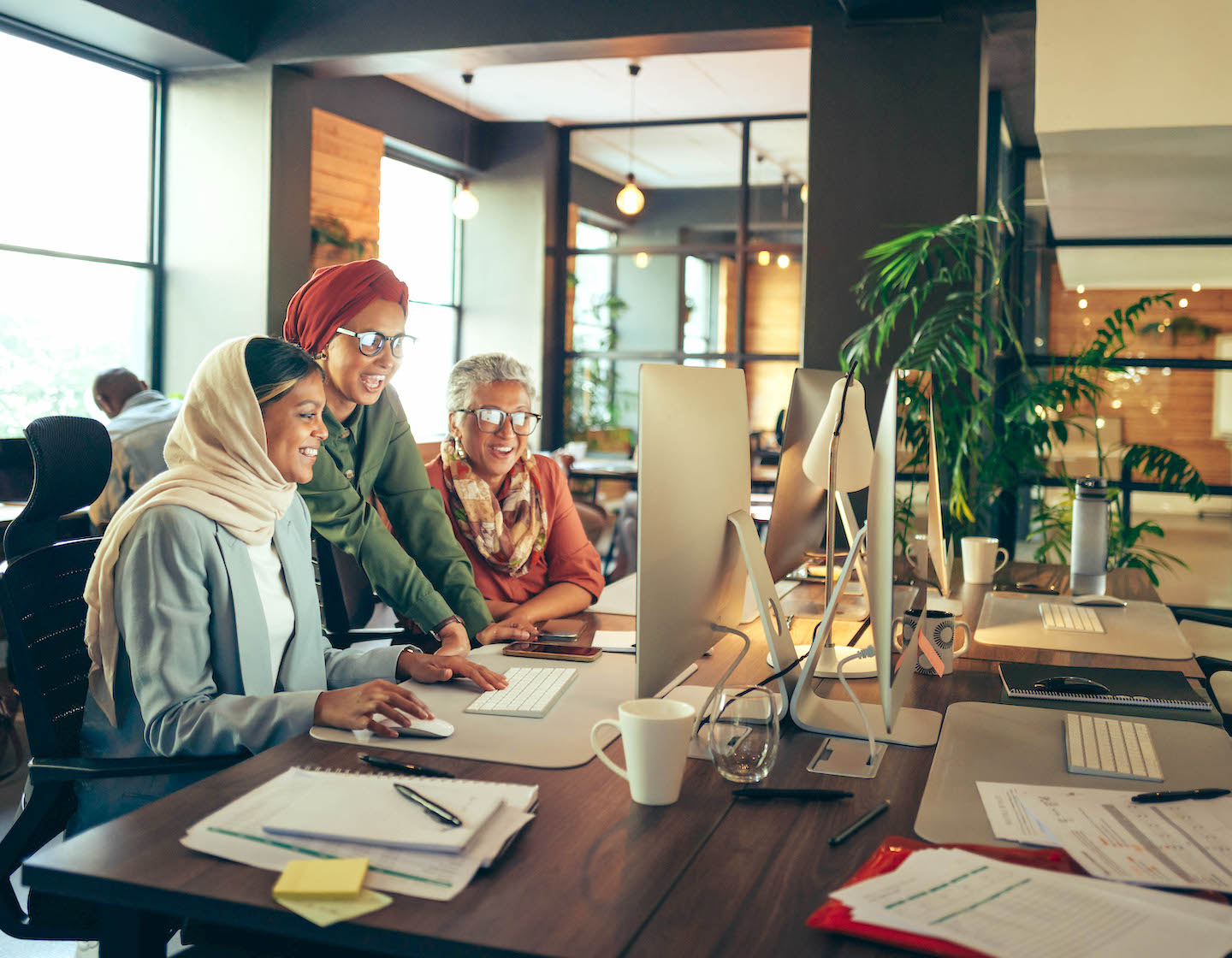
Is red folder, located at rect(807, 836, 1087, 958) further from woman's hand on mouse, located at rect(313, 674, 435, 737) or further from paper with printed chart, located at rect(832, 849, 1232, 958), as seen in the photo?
woman's hand on mouse, located at rect(313, 674, 435, 737)

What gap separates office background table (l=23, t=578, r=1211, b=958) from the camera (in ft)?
3.00

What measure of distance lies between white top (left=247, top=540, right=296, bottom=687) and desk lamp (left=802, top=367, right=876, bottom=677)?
91 centimetres

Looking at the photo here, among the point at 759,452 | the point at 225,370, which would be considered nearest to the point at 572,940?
the point at 225,370

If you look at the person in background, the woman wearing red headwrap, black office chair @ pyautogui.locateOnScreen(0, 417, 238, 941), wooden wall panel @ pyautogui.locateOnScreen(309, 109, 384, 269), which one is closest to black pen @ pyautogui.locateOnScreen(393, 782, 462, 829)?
black office chair @ pyautogui.locateOnScreen(0, 417, 238, 941)

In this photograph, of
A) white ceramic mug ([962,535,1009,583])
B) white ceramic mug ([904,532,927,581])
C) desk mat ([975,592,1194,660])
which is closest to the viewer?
desk mat ([975,592,1194,660])

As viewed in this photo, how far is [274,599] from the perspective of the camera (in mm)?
1798

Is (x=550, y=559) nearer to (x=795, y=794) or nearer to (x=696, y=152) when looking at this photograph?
(x=795, y=794)

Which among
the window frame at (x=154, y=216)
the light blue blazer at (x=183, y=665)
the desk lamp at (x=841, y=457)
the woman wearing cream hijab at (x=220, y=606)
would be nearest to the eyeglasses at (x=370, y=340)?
the woman wearing cream hijab at (x=220, y=606)

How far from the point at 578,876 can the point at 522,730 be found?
1.54 ft

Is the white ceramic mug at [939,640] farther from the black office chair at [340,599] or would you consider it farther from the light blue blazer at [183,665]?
the black office chair at [340,599]

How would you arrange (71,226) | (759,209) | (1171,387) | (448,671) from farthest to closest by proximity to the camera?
(759,209), (1171,387), (71,226), (448,671)

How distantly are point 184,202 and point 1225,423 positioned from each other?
565 cm

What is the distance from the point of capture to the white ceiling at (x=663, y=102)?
667 centimetres

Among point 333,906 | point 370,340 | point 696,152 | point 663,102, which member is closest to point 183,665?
point 333,906
